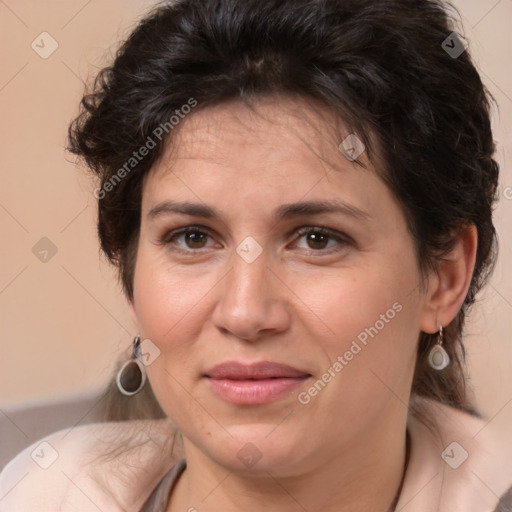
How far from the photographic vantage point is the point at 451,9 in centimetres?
244

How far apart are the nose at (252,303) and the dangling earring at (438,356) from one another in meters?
0.49

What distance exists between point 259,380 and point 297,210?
30 centimetres

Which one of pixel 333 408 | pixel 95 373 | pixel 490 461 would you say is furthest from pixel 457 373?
pixel 95 373

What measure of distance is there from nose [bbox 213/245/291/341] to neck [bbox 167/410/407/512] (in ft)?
0.87

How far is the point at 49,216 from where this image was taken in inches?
113

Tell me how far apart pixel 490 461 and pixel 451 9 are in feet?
3.48

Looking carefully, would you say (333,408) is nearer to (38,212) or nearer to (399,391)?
(399,391)
